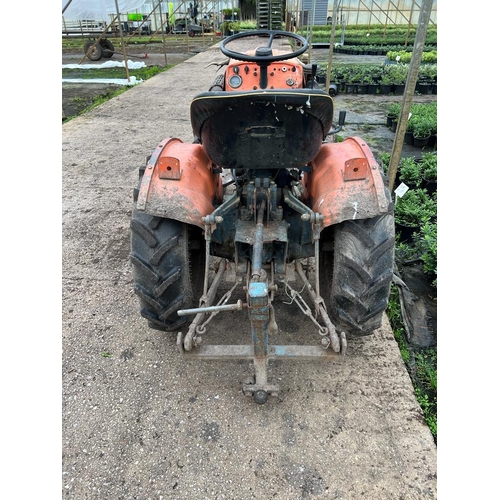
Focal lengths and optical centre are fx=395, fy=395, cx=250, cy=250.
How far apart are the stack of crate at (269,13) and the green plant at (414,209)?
1547 cm

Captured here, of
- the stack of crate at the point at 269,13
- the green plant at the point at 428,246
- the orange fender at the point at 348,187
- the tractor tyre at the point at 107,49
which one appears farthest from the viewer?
the stack of crate at the point at 269,13

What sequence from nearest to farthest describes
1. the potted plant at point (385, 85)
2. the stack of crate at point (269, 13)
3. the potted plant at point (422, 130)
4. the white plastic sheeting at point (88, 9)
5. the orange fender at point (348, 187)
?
the orange fender at point (348, 187) < the potted plant at point (422, 130) < the potted plant at point (385, 85) < the white plastic sheeting at point (88, 9) < the stack of crate at point (269, 13)

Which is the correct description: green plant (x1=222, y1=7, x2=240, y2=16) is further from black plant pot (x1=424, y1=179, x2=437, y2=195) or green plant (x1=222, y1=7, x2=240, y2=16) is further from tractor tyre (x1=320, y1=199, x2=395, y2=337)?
tractor tyre (x1=320, y1=199, x2=395, y2=337)

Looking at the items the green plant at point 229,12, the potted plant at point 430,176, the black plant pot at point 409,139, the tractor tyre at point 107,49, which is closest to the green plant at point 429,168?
the potted plant at point 430,176

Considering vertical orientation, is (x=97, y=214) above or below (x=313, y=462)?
above

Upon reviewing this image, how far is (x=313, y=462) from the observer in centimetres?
182

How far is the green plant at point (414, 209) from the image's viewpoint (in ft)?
11.3

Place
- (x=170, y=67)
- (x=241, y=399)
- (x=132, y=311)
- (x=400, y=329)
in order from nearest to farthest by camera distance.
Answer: (x=241, y=399) < (x=400, y=329) < (x=132, y=311) < (x=170, y=67)

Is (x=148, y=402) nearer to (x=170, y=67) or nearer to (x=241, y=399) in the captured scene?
(x=241, y=399)

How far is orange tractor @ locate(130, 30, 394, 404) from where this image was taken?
173cm

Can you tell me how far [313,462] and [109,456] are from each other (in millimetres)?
967

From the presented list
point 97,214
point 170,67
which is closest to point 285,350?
point 97,214

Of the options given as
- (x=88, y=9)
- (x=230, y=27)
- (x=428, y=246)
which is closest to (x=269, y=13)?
(x=88, y=9)

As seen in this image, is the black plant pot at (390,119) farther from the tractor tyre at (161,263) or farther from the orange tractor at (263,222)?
the tractor tyre at (161,263)
